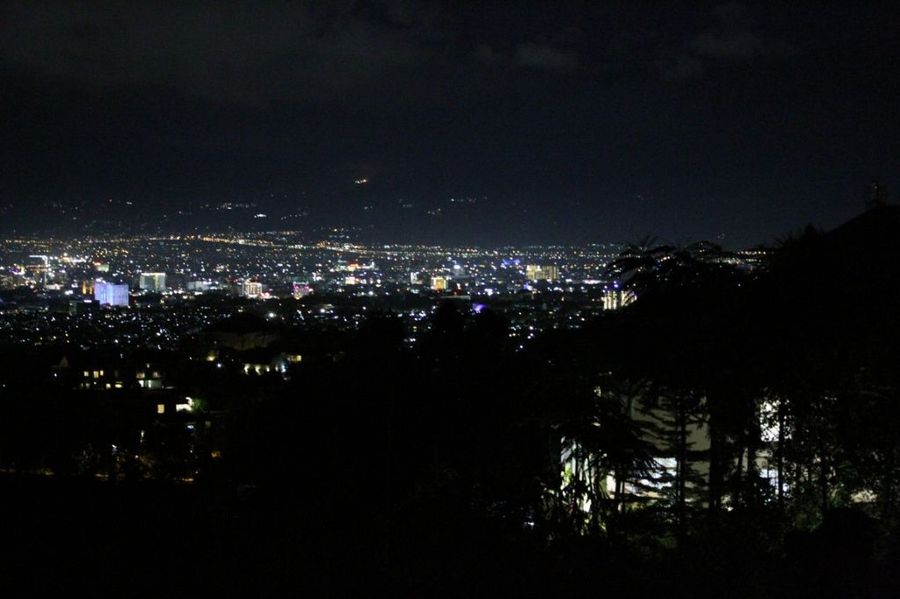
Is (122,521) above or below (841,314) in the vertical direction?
below

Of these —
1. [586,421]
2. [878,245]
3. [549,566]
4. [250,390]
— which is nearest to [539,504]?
[586,421]

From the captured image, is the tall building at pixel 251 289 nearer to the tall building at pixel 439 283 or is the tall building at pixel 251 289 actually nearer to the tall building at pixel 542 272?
the tall building at pixel 439 283

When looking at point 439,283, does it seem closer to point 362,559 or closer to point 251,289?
point 251,289

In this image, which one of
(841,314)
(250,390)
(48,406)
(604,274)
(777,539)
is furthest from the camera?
(250,390)

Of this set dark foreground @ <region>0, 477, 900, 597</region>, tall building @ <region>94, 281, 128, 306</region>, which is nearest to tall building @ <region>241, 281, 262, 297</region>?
tall building @ <region>94, 281, 128, 306</region>

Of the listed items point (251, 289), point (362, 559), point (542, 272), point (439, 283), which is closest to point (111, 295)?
point (251, 289)

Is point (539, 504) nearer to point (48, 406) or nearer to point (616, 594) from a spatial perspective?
point (616, 594)

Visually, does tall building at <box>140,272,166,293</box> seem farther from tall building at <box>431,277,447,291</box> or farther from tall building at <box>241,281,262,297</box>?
tall building at <box>431,277,447,291</box>
